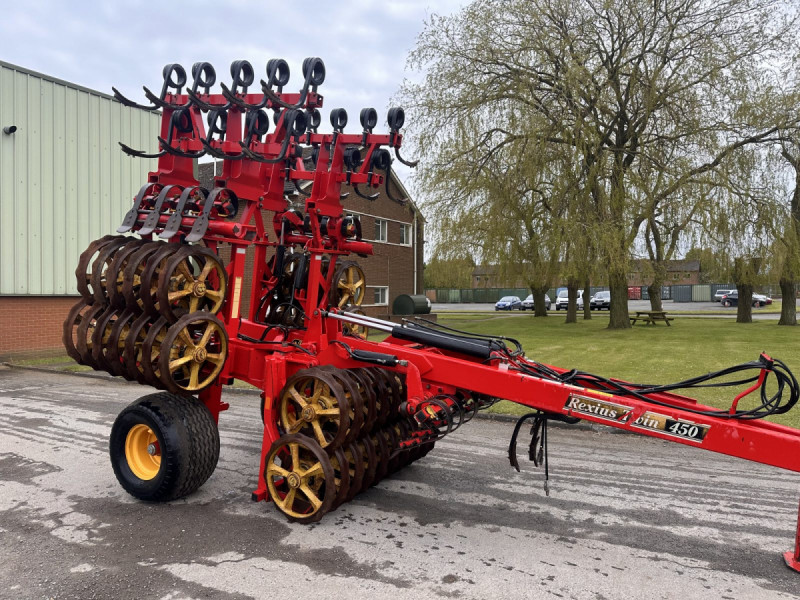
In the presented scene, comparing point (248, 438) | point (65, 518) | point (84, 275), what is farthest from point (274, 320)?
point (65, 518)

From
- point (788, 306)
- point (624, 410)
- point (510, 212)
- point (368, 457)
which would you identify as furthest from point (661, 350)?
point (624, 410)

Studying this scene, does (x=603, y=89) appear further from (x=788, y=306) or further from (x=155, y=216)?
(x=155, y=216)

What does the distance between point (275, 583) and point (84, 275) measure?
10.3ft

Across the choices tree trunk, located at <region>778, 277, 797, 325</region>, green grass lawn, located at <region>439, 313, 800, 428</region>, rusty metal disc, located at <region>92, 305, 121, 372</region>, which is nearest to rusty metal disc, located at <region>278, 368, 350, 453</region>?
rusty metal disc, located at <region>92, 305, 121, 372</region>

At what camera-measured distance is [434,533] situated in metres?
4.71

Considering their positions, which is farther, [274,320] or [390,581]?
[274,320]

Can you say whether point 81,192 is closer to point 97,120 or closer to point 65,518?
point 97,120

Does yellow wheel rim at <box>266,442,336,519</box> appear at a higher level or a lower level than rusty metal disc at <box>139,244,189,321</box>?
lower

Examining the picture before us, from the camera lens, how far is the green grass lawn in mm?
11656

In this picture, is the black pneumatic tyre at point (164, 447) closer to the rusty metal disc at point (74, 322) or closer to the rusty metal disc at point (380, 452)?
the rusty metal disc at point (74, 322)

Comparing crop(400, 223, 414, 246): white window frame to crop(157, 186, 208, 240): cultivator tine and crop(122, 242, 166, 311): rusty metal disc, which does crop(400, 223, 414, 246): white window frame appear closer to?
crop(157, 186, 208, 240): cultivator tine

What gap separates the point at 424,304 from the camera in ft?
84.2

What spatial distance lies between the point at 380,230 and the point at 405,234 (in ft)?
7.64

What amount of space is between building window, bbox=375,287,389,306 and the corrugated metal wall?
14512mm
